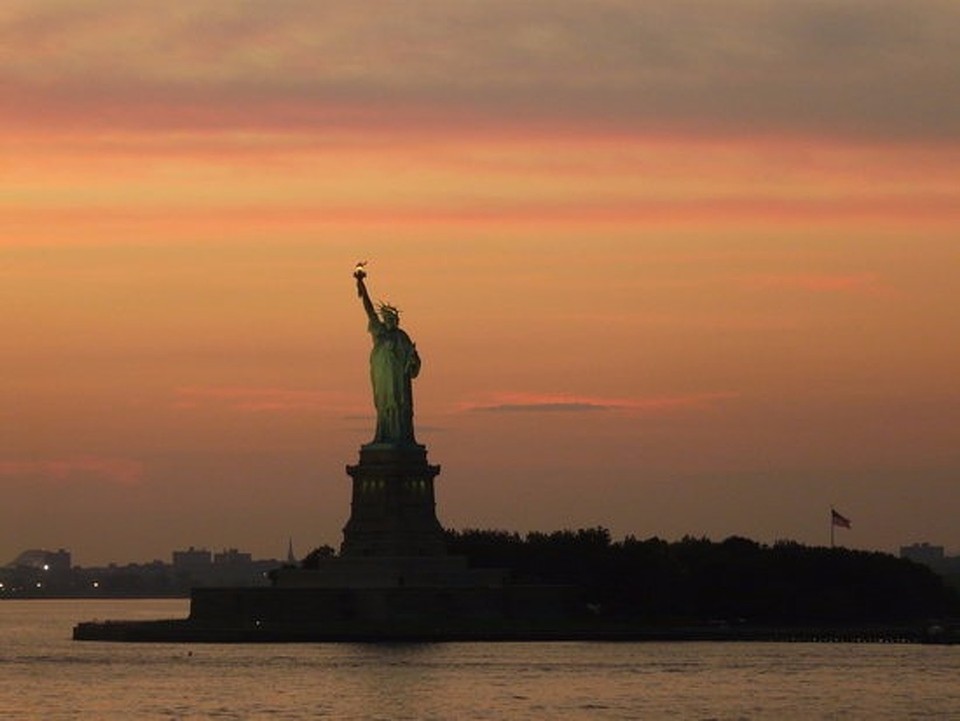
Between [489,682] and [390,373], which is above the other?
[390,373]

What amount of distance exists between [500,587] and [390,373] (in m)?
8.51

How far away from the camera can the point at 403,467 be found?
109 metres

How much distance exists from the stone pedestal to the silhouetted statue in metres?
0.79

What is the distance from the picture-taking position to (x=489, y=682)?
88312 mm

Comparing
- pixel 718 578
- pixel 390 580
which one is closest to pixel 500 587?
pixel 390 580

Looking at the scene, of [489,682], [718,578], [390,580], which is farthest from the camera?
[718,578]

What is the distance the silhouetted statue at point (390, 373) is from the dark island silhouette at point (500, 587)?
0.17 ft

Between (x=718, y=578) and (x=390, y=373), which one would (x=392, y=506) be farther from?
(x=718, y=578)

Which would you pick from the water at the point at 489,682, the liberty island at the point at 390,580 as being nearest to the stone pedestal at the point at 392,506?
the liberty island at the point at 390,580

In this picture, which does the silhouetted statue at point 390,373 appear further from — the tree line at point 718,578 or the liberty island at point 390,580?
the tree line at point 718,578

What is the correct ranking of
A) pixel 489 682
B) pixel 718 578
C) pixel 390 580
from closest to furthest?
pixel 489 682, pixel 390 580, pixel 718 578

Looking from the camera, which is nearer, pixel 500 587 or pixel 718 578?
pixel 500 587

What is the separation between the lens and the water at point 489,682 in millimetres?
79875

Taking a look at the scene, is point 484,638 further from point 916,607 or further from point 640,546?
point 916,607
